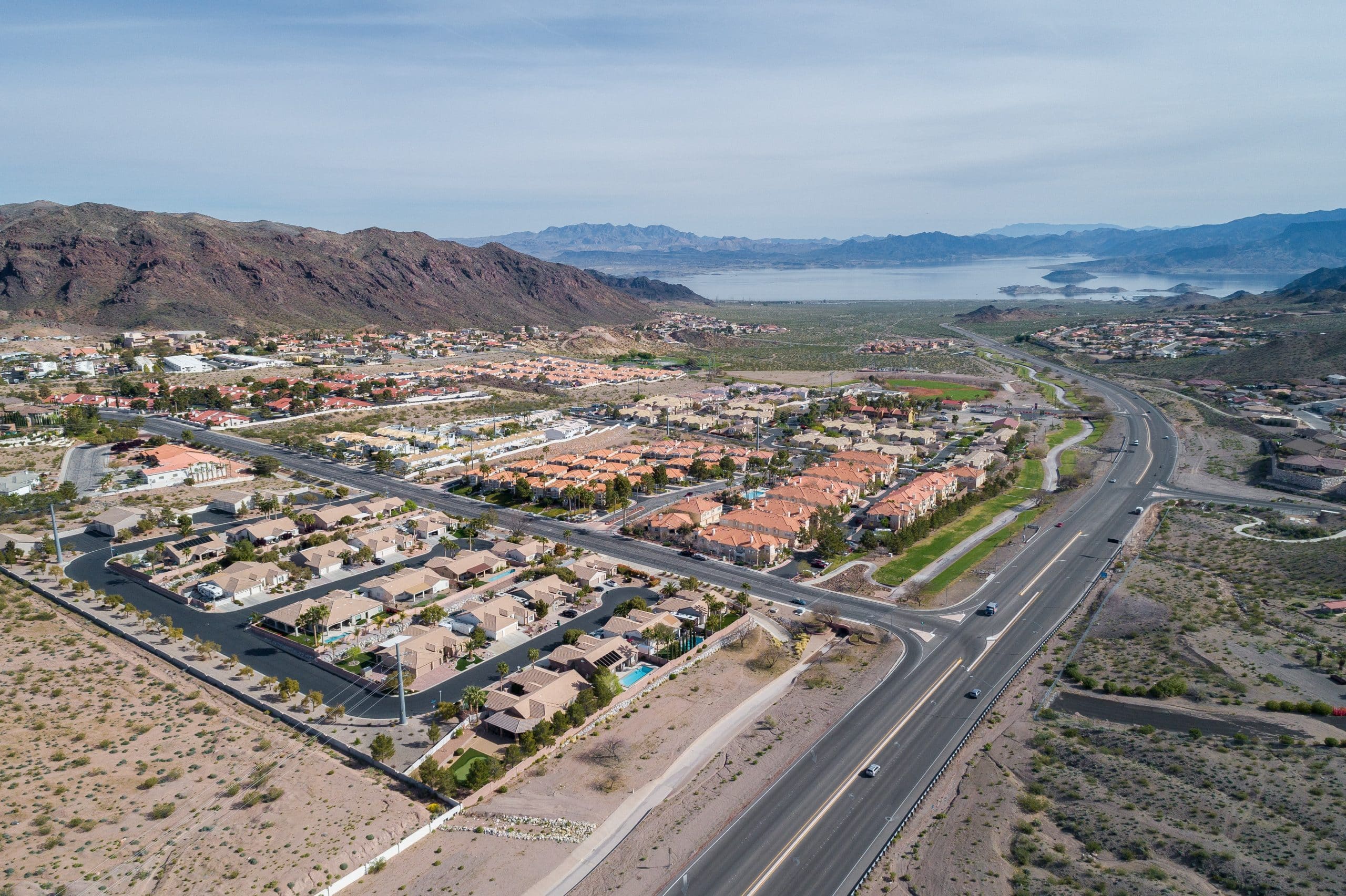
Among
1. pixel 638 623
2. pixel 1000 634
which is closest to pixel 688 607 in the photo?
pixel 638 623

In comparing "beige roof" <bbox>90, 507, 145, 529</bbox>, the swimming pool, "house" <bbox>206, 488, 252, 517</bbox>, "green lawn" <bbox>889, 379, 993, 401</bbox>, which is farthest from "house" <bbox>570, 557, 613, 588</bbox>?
"green lawn" <bbox>889, 379, 993, 401</bbox>

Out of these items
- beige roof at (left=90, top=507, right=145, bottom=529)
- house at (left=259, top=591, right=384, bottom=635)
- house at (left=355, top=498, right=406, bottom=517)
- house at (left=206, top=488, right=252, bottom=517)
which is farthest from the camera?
house at (left=206, top=488, right=252, bottom=517)

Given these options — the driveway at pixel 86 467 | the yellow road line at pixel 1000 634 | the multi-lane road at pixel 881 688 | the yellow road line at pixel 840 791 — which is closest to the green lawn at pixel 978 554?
the multi-lane road at pixel 881 688

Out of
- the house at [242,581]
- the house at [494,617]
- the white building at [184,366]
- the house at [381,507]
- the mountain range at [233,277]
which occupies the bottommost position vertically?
the house at [494,617]

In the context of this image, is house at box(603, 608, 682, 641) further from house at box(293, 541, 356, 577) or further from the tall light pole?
house at box(293, 541, 356, 577)

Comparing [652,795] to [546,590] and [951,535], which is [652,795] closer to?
[546,590]

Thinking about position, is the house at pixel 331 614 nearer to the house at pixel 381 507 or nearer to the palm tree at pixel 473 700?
the palm tree at pixel 473 700

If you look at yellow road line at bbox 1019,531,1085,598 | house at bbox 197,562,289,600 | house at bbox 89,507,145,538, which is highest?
house at bbox 89,507,145,538
